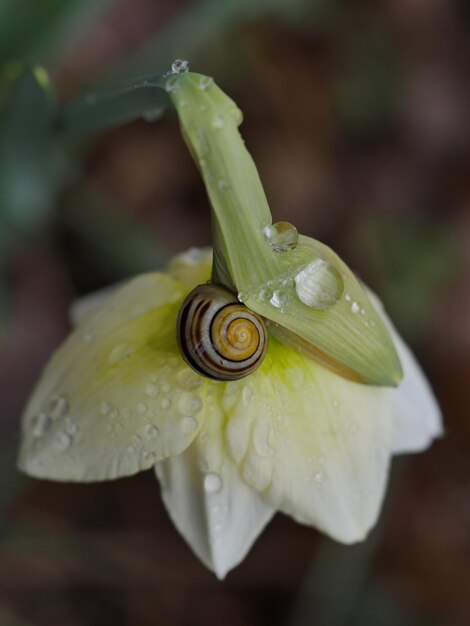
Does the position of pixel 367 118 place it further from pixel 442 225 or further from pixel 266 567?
pixel 266 567

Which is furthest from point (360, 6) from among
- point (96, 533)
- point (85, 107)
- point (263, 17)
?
point (96, 533)

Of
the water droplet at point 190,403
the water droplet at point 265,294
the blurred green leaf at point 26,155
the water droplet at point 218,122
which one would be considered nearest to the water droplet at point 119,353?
the water droplet at point 190,403

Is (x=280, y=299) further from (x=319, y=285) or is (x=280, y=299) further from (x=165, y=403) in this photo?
(x=165, y=403)

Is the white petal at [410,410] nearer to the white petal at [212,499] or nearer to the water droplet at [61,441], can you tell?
the white petal at [212,499]

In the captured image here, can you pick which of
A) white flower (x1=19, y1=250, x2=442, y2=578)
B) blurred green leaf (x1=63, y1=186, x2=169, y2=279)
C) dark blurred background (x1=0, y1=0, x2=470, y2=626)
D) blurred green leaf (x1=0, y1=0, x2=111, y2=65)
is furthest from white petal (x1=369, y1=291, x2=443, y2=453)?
blurred green leaf (x1=63, y1=186, x2=169, y2=279)

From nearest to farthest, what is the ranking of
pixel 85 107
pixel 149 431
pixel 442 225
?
pixel 149 431 → pixel 85 107 → pixel 442 225

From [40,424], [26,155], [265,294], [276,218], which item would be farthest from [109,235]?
[265,294]

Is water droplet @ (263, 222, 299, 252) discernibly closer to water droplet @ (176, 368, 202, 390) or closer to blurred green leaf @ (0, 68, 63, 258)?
water droplet @ (176, 368, 202, 390)
